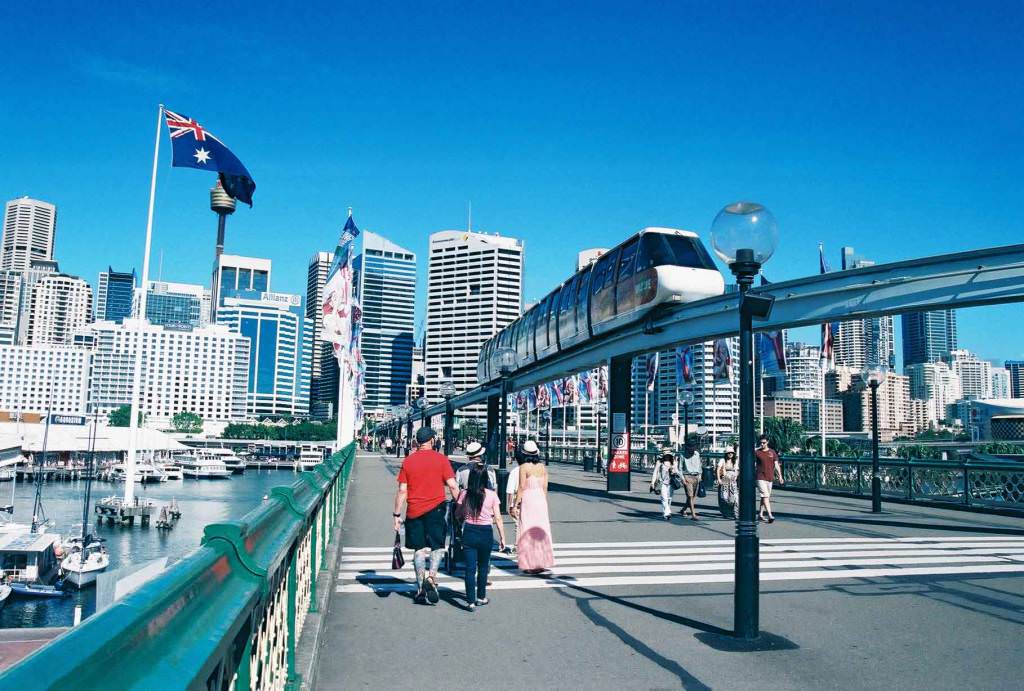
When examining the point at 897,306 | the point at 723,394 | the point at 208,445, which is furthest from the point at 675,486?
the point at 208,445

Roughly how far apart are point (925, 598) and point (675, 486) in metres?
8.84

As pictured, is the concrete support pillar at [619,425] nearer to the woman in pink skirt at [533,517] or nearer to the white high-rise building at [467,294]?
the woman in pink skirt at [533,517]

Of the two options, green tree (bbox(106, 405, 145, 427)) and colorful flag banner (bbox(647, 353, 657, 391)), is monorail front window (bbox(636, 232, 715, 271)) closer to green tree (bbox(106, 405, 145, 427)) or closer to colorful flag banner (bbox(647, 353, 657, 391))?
colorful flag banner (bbox(647, 353, 657, 391))

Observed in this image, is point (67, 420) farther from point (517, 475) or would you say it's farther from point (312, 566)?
point (312, 566)

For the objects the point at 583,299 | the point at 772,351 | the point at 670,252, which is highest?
the point at 670,252

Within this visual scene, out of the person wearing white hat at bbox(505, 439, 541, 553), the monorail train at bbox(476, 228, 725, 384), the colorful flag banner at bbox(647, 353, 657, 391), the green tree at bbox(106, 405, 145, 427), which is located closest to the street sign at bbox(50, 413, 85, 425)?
the green tree at bbox(106, 405, 145, 427)

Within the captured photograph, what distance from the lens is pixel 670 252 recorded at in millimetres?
20891

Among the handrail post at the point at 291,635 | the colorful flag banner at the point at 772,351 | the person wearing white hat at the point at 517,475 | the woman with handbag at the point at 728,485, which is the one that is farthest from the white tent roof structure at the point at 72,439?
the handrail post at the point at 291,635

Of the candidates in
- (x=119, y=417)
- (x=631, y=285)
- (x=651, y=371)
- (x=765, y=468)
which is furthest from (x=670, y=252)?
(x=119, y=417)

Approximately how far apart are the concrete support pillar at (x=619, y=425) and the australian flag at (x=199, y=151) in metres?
14.1

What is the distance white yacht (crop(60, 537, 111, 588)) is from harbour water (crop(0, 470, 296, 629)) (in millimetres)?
767

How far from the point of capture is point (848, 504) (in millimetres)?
22906

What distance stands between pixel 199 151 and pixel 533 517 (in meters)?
21.9

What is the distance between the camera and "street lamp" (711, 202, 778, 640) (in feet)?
24.2
